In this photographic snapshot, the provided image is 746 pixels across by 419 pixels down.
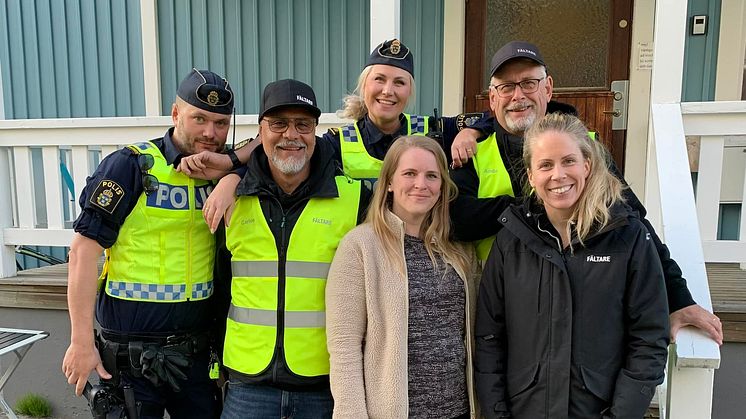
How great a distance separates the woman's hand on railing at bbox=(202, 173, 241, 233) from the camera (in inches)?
75.6

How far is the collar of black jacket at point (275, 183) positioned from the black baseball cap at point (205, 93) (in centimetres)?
24

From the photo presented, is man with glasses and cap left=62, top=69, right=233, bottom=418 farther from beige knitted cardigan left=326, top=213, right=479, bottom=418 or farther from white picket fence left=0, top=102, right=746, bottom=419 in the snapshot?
white picket fence left=0, top=102, right=746, bottom=419

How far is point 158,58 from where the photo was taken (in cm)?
547

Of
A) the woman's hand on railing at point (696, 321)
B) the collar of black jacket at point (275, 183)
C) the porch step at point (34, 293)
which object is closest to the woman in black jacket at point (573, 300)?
the woman's hand on railing at point (696, 321)

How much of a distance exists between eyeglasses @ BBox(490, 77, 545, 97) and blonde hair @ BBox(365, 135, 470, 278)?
39 centimetres

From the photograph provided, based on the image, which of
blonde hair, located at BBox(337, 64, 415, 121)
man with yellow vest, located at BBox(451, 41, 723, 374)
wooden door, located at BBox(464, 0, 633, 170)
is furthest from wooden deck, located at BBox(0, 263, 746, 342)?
blonde hair, located at BBox(337, 64, 415, 121)

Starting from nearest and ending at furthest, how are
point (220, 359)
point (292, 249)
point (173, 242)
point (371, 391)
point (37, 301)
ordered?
point (371, 391) → point (292, 249) → point (173, 242) → point (220, 359) → point (37, 301)

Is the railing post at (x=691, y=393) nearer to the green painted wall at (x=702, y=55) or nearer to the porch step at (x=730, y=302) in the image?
the porch step at (x=730, y=302)

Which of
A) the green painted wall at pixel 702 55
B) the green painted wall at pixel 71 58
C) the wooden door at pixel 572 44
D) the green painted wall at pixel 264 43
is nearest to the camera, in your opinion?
the green painted wall at pixel 702 55

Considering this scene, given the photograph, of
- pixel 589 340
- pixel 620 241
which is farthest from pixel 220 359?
pixel 620 241

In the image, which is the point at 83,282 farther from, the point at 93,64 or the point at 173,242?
the point at 93,64

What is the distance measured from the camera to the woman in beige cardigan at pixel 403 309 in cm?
175

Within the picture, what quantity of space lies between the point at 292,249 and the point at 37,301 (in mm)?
2628

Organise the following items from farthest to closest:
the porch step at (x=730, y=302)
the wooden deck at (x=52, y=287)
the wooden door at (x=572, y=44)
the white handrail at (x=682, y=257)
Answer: the wooden door at (x=572, y=44)
the wooden deck at (x=52, y=287)
the porch step at (x=730, y=302)
the white handrail at (x=682, y=257)
